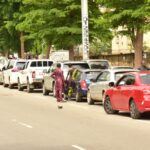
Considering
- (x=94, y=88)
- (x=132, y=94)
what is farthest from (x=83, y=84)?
(x=132, y=94)

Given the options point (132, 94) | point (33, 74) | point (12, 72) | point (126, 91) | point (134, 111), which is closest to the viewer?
point (132, 94)

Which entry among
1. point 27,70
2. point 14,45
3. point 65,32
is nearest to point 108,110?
point 27,70

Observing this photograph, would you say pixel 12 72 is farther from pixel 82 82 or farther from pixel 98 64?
pixel 82 82

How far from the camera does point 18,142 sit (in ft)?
47.3

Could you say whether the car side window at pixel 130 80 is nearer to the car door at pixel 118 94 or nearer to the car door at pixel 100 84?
the car door at pixel 118 94

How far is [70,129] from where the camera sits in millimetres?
17203

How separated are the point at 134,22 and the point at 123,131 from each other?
18412 millimetres

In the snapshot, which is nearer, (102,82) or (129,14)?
(102,82)

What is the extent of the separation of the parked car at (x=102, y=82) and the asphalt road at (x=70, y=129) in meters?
0.59

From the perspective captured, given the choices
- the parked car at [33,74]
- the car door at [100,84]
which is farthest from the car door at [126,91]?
the parked car at [33,74]

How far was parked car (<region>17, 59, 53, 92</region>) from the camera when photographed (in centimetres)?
3675

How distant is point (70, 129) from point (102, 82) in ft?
26.6

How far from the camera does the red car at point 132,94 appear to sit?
19094 mm

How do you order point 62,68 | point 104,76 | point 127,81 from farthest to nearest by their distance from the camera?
point 62,68, point 104,76, point 127,81
